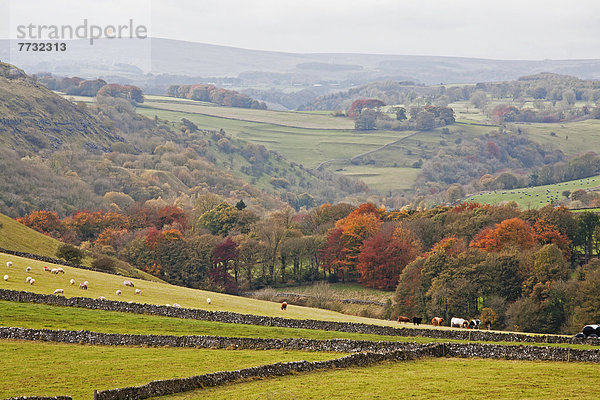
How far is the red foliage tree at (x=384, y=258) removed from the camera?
101 meters

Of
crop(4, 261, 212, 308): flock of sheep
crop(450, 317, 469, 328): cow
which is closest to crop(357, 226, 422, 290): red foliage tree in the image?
crop(450, 317, 469, 328): cow

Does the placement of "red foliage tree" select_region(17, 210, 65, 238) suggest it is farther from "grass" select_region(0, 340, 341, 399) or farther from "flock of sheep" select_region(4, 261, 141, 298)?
"grass" select_region(0, 340, 341, 399)

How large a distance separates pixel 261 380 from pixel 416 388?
6397mm

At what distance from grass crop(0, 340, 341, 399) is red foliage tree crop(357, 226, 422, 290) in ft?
211

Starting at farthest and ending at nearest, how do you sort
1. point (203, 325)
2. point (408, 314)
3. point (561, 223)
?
point (561, 223), point (408, 314), point (203, 325)

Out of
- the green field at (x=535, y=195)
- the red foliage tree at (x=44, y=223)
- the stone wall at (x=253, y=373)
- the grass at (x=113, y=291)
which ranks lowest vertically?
the red foliage tree at (x=44, y=223)

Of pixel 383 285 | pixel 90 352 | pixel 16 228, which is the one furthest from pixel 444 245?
pixel 90 352

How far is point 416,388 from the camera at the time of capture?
90.3ft

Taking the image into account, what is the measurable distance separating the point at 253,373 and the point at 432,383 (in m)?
7.22

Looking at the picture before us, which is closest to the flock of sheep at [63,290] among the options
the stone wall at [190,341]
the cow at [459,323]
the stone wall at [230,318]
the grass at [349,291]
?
the stone wall at [230,318]

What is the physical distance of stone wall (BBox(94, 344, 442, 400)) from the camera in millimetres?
25766

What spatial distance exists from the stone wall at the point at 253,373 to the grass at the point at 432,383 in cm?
38

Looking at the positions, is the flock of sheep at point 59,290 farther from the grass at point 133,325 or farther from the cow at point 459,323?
the cow at point 459,323

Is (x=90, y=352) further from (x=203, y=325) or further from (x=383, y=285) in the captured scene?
(x=383, y=285)
